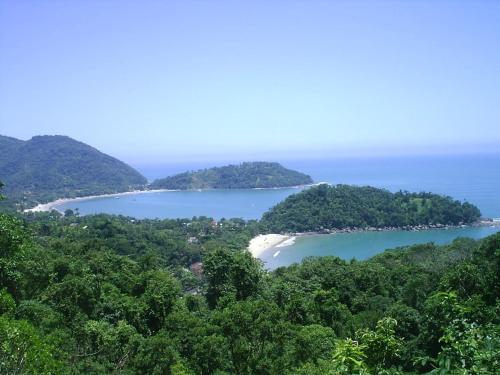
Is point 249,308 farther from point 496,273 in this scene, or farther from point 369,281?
point 369,281

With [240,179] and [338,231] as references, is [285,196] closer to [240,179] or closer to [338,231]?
[240,179]

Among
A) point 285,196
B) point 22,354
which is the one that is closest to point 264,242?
point 285,196

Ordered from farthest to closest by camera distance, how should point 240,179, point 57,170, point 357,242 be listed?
point 57,170, point 240,179, point 357,242

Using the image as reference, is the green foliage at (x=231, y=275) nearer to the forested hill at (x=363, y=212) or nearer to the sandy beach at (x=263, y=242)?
the sandy beach at (x=263, y=242)

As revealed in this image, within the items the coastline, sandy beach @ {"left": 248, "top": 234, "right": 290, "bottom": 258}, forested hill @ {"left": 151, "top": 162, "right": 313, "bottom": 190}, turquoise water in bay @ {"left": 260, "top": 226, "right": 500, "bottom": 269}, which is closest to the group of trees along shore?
turquoise water in bay @ {"left": 260, "top": 226, "right": 500, "bottom": 269}

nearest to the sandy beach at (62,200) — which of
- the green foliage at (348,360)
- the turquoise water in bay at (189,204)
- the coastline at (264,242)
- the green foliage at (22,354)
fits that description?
the turquoise water in bay at (189,204)

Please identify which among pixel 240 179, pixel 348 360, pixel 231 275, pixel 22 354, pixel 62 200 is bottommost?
pixel 231 275

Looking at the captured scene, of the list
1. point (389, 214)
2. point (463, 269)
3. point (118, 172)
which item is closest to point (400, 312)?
point (463, 269)
